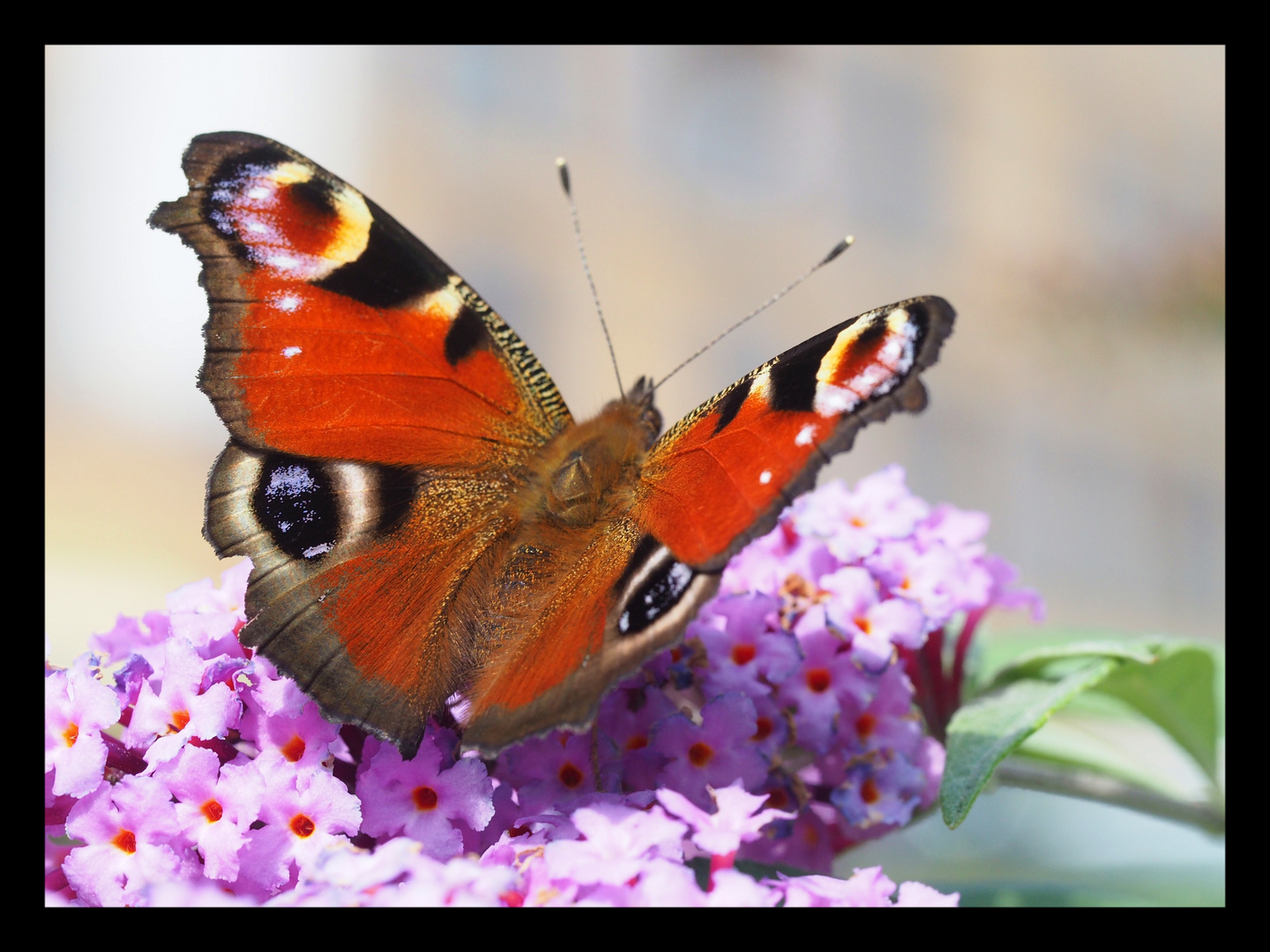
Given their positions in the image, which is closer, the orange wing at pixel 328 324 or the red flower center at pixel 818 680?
the orange wing at pixel 328 324

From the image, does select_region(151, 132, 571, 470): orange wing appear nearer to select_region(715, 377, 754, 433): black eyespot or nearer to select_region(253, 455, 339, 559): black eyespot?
select_region(253, 455, 339, 559): black eyespot

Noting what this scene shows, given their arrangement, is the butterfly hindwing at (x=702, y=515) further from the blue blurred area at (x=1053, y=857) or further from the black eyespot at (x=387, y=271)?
the blue blurred area at (x=1053, y=857)

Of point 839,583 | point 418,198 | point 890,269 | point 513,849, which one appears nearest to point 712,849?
point 513,849

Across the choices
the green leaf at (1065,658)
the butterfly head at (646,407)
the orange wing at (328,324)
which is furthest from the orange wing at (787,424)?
the green leaf at (1065,658)
